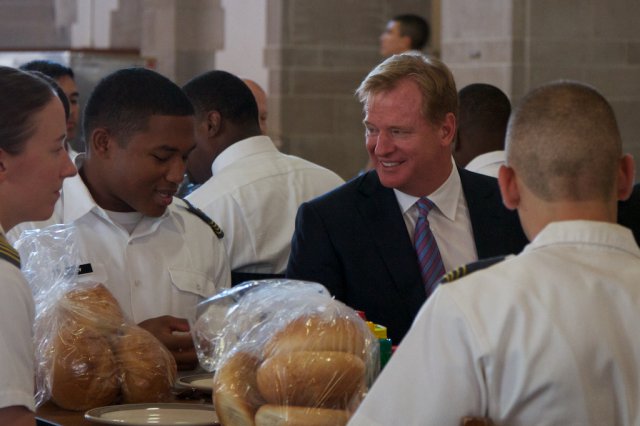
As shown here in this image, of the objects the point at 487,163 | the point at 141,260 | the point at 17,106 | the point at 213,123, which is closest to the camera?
the point at 17,106

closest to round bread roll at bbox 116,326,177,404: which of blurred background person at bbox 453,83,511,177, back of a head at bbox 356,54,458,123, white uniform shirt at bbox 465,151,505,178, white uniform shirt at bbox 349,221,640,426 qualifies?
white uniform shirt at bbox 349,221,640,426

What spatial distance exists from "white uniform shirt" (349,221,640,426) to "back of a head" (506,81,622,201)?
0.30ft

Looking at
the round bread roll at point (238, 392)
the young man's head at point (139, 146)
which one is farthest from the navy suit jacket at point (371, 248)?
the round bread roll at point (238, 392)

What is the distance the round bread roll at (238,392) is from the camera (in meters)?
2.28

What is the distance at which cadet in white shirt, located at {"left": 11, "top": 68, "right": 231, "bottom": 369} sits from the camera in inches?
125

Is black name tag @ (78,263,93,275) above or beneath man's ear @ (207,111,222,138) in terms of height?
beneath

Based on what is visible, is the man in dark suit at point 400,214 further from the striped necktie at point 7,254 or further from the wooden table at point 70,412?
the striped necktie at point 7,254

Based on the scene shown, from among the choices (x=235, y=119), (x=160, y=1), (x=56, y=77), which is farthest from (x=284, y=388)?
(x=160, y=1)

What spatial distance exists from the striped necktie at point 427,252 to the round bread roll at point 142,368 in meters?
0.89

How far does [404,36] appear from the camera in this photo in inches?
330

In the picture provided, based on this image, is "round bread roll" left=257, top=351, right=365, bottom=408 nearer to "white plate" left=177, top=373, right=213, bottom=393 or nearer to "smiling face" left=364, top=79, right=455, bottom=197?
"white plate" left=177, top=373, right=213, bottom=393

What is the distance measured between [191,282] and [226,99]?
1.55 meters

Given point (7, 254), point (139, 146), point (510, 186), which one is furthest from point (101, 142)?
point (510, 186)

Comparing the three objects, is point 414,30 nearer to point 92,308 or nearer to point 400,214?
point 400,214
